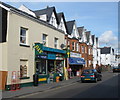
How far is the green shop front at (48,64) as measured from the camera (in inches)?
745

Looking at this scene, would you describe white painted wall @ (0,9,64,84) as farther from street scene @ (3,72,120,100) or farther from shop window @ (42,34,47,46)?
street scene @ (3,72,120,100)

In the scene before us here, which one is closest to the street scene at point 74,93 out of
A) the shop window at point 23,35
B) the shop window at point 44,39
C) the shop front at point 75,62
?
the shop window at point 23,35

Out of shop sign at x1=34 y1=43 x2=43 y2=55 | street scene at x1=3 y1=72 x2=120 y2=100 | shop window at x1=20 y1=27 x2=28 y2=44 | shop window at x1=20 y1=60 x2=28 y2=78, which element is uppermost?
shop window at x1=20 y1=27 x2=28 y2=44

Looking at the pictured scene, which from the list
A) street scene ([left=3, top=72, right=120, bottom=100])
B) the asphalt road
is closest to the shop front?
street scene ([left=3, top=72, right=120, bottom=100])

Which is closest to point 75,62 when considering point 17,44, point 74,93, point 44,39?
point 44,39

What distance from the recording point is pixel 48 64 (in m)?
21.9

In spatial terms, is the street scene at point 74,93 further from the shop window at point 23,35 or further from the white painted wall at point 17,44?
the shop window at point 23,35

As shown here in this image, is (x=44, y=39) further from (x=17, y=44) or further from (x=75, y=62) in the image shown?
(x=75, y=62)

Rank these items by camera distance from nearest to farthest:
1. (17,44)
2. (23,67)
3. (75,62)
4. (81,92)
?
(81,92)
(17,44)
(23,67)
(75,62)

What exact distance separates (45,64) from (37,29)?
4078mm

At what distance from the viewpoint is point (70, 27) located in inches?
1321

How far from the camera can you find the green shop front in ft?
62.1

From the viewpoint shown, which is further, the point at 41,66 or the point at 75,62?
the point at 75,62

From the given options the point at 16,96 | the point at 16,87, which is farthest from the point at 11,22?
the point at 16,96
